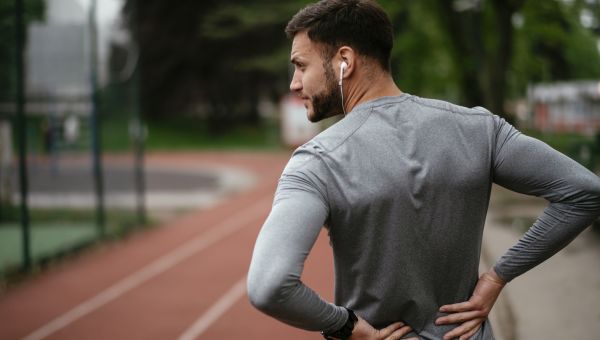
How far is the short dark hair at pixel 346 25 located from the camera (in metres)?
1.77

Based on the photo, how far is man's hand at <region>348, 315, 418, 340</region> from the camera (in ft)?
5.85

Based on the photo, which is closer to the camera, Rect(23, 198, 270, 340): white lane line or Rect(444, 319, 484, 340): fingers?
Rect(444, 319, 484, 340): fingers

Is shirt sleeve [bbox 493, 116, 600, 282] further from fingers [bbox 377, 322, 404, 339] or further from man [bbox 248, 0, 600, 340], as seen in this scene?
fingers [bbox 377, 322, 404, 339]

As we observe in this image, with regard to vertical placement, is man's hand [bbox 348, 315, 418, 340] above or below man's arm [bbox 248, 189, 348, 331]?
below

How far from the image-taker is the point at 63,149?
11031mm

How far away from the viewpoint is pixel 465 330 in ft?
6.24

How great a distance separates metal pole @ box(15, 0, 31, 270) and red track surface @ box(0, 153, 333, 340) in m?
0.52

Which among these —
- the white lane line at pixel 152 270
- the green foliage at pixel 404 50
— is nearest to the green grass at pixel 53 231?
the white lane line at pixel 152 270

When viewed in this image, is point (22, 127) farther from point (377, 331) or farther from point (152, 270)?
point (377, 331)

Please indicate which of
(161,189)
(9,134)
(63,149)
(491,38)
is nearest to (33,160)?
(63,149)

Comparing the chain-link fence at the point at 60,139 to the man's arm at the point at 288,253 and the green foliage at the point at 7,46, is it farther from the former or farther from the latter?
the man's arm at the point at 288,253

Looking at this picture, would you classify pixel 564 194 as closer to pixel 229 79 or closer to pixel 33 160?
pixel 33 160

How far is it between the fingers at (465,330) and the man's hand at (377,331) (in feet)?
0.39

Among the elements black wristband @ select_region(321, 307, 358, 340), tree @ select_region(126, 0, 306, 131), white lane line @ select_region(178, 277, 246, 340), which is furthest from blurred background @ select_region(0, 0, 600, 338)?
tree @ select_region(126, 0, 306, 131)
